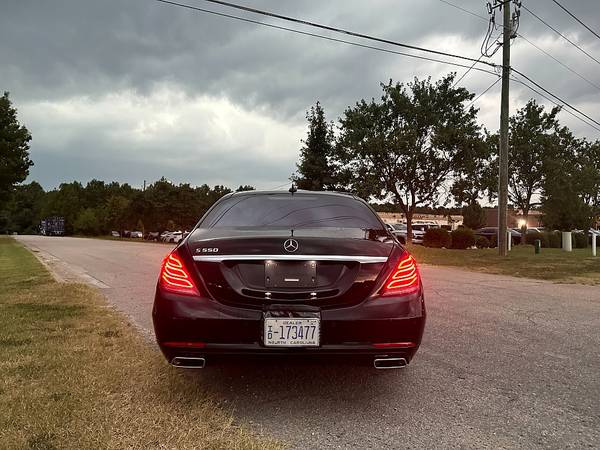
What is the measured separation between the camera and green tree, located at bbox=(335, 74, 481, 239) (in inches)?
914

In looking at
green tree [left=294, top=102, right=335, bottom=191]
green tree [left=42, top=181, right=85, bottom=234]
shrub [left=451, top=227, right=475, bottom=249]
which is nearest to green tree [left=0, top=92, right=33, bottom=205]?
green tree [left=294, top=102, right=335, bottom=191]

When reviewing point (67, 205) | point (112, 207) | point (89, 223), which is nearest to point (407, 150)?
point (112, 207)

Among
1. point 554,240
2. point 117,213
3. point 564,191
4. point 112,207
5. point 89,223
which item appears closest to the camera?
point 564,191

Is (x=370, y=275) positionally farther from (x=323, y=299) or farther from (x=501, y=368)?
(x=501, y=368)

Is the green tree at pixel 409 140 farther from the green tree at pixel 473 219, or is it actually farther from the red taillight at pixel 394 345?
the green tree at pixel 473 219

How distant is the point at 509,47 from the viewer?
1722 cm

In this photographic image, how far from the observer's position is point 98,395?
125 inches

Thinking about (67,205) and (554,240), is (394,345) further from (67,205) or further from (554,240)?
(67,205)

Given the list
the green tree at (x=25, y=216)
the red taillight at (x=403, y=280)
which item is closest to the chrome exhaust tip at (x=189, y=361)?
the red taillight at (x=403, y=280)

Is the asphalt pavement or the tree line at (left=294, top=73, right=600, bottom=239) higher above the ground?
the tree line at (left=294, top=73, right=600, bottom=239)

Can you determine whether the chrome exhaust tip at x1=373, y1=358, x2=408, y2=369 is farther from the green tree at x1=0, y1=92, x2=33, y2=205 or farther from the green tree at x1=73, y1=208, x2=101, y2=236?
the green tree at x1=73, y1=208, x2=101, y2=236

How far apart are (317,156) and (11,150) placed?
24.1 metres

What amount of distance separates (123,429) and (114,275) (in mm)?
9286

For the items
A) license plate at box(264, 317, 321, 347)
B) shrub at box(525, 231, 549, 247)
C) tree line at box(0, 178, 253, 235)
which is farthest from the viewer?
tree line at box(0, 178, 253, 235)
